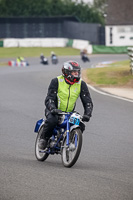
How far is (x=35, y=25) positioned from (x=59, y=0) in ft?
49.7

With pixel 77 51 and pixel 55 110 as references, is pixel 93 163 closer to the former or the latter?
pixel 55 110

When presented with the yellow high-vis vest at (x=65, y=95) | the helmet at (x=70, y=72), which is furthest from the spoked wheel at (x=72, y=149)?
the helmet at (x=70, y=72)

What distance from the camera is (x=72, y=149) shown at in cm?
861

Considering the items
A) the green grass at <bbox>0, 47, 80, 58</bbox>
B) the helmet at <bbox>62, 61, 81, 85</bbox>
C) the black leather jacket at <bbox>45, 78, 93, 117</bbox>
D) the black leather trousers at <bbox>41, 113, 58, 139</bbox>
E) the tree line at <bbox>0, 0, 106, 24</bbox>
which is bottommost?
the green grass at <bbox>0, 47, 80, 58</bbox>

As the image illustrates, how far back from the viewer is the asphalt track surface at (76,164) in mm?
7004

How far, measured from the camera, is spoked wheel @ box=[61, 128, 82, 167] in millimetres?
8469

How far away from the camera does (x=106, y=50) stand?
68688mm

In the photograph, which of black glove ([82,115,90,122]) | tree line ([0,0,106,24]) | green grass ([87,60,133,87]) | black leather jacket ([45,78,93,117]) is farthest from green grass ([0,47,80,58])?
black glove ([82,115,90,122])

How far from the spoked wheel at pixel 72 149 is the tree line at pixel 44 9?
294ft

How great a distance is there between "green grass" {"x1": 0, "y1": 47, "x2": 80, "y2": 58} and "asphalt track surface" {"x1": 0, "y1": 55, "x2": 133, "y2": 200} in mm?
50214

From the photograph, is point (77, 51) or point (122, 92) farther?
Result: point (77, 51)

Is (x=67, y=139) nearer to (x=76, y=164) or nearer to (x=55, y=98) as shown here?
(x=76, y=164)

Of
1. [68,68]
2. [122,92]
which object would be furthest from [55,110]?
[122,92]

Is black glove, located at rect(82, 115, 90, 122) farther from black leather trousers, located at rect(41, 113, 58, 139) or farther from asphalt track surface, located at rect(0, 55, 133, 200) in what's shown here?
asphalt track surface, located at rect(0, 55, 133, 200)
